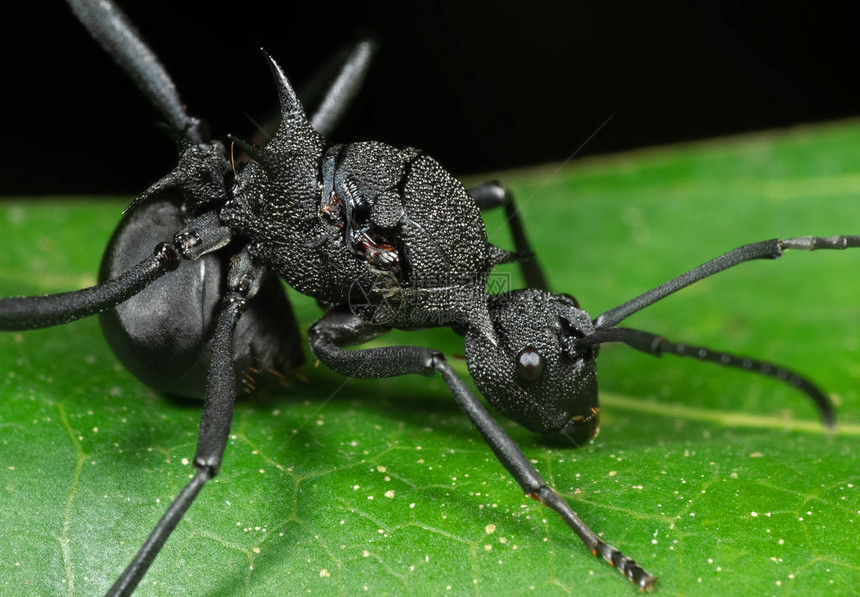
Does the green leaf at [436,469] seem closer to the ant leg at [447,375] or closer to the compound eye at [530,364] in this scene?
the ant leg at [447,375]

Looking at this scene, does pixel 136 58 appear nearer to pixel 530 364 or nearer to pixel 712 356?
pixel 530 364

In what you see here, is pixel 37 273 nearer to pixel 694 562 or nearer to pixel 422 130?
pixel 422 130

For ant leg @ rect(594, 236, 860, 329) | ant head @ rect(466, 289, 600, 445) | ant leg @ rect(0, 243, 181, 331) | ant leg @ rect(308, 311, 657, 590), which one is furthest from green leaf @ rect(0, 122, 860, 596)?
ant leg @ rect(594, 236, 860, 329)

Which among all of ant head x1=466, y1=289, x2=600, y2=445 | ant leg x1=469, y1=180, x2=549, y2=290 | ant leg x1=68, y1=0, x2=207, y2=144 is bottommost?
ant head x1=466, y1=289, x2=600, y2=445

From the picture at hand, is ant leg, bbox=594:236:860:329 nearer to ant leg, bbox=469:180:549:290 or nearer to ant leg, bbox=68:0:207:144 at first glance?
ant leg, bbox=469:180:549:290

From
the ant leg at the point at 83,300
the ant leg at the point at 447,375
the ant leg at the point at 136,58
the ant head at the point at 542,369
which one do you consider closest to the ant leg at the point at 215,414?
the ant leg at the point at 83,300
